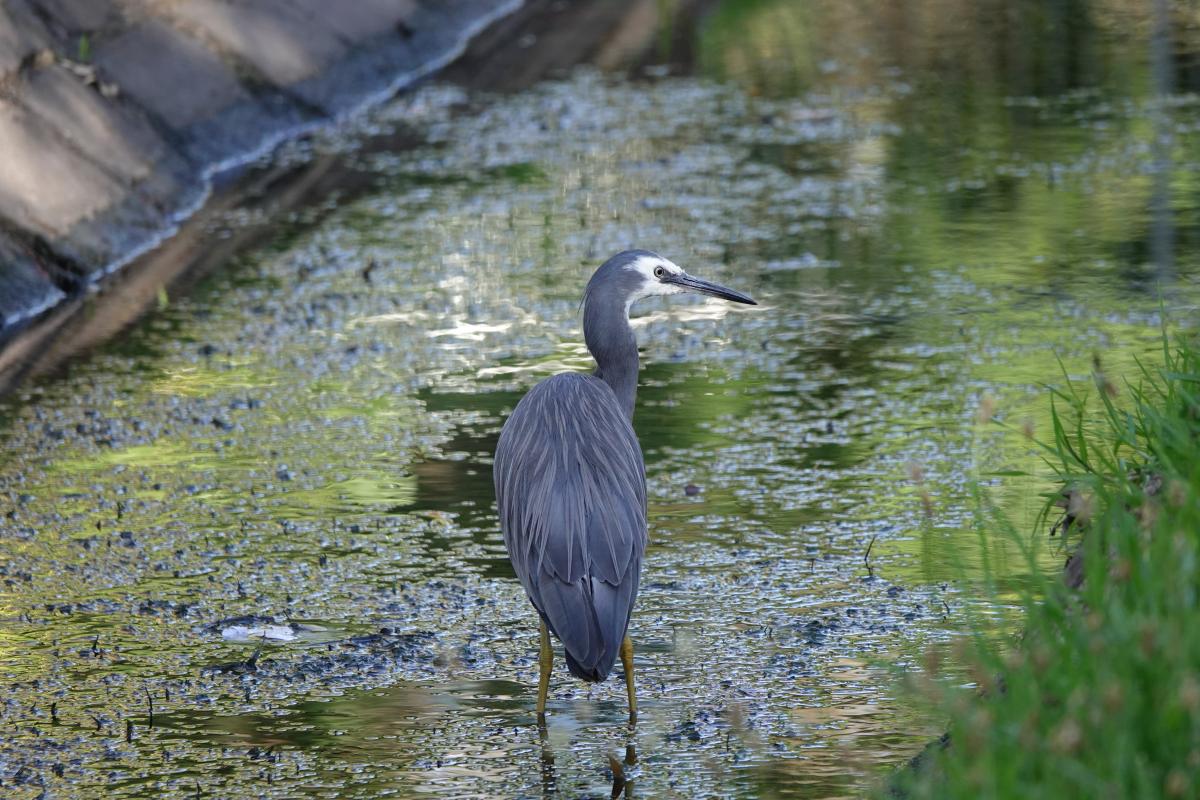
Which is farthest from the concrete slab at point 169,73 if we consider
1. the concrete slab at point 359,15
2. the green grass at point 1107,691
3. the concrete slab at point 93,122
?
the green grass at point 1107,691

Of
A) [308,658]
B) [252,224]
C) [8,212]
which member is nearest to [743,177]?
[252,224]

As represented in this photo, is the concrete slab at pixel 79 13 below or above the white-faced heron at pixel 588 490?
above

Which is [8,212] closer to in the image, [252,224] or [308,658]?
[252,224]

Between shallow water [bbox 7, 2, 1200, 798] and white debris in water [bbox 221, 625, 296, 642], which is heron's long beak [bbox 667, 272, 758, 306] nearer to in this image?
shallow water [bbox 7, 2, 1200, 798]

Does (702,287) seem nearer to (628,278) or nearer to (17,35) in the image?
(628,278)

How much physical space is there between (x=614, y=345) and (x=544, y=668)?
118 centimetres

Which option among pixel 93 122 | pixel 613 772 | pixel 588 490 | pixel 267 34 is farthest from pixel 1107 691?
pixel 267 34

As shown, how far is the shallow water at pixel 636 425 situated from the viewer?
17.8ft

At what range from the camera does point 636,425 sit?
7988 millimetres

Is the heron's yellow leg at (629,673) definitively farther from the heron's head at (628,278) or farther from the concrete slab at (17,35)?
the concrete slab at (17,35)

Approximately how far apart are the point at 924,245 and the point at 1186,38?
629cm

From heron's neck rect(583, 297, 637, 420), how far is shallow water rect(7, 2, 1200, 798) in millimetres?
645

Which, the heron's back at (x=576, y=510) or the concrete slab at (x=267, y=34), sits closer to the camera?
the heron's back at (x=576, y=510)

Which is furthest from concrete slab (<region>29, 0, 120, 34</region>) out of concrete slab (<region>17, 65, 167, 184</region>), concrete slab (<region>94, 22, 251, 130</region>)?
concrete slab (<region>17, 65, 167, 184</region>)
